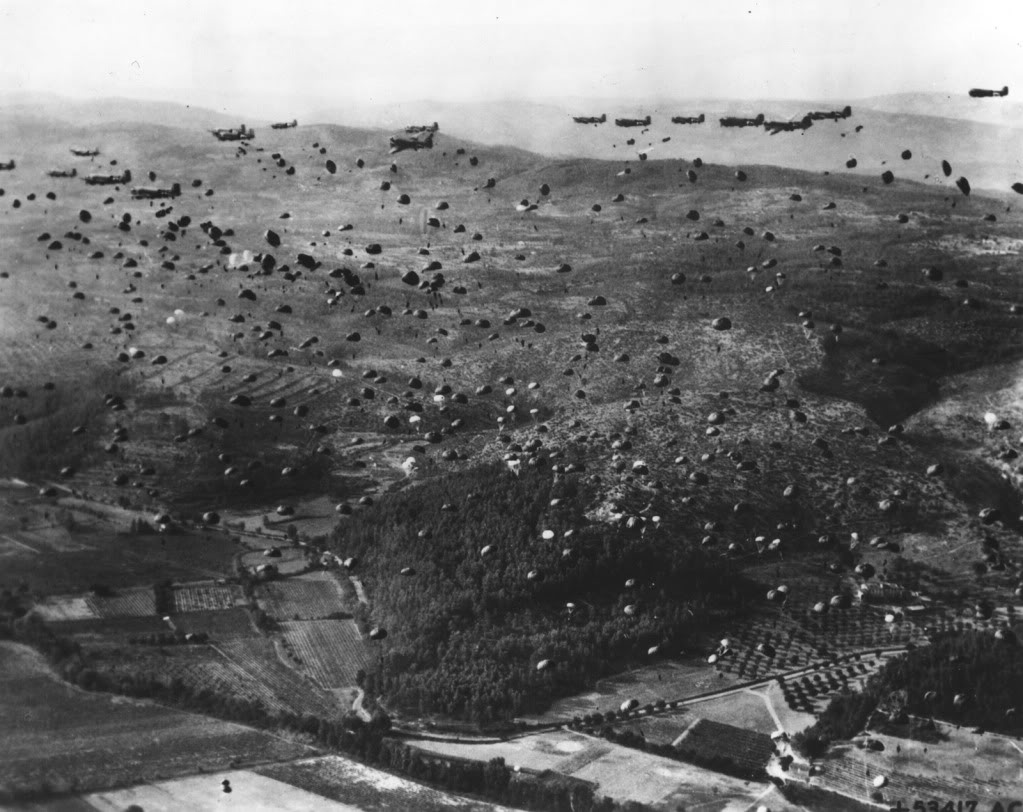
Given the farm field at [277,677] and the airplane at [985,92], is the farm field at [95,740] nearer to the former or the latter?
the farm field at [277,677]

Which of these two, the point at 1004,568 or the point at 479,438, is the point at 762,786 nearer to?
the point at 1004,568

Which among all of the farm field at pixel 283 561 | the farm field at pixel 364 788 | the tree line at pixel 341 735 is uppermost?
the farm field at pixel 283 561

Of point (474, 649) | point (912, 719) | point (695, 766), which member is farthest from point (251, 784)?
point (912, 719)

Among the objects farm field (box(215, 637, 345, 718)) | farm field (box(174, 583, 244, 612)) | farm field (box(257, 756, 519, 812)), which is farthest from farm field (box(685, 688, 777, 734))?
farm field (box(174, 583, 244, 612))

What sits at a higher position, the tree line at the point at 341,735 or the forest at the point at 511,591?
the forest at the point at 511,591

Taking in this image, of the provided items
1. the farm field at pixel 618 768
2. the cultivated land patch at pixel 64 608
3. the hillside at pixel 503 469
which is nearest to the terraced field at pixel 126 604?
the cultivated land patch at pixel 64 608
